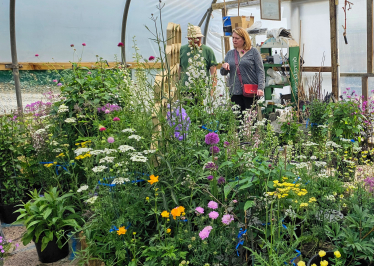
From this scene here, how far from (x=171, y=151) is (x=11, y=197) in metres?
2.10

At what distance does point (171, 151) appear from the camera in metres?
2.21

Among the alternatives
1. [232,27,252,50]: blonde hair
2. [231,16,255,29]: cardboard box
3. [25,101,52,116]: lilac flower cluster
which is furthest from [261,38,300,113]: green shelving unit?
[25,101,52,116]: lilac flower cluster

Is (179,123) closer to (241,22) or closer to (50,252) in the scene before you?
(50,252)

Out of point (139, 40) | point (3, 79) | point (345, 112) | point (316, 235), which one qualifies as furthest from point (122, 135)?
point (139, 40)

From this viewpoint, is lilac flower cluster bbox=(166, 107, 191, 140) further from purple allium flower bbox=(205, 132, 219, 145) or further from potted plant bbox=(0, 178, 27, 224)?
potted plant bbox=(0, 178, 27, 224)

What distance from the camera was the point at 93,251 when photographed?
6.93 ft

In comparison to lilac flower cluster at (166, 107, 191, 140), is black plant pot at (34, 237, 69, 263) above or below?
below

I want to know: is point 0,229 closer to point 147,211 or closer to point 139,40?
point 147,211

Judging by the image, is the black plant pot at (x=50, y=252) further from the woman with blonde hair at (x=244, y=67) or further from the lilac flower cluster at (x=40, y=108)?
the woman with blonde hair at (x=244, y=67)

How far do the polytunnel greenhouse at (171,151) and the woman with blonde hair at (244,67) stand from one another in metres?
0.02

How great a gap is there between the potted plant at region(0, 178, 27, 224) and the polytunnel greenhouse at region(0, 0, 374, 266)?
2cm

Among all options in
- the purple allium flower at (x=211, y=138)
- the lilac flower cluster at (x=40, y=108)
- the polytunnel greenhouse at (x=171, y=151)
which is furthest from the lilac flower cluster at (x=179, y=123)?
the lilac flower cluster at (x=40, y=108)

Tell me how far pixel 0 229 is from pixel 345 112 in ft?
11.6

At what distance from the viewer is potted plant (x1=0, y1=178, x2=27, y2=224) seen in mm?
3420
